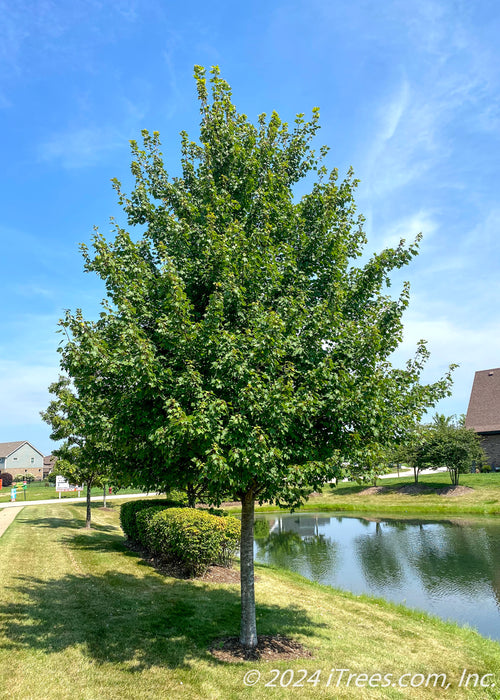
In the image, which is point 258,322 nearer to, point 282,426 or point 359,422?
point 282,426

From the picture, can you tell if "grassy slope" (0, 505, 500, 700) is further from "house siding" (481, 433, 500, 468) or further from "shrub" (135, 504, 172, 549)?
"house siding" (481, 433, 500, 468)

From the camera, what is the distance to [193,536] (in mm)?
13570

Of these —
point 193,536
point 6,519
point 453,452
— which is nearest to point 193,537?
point 193,536

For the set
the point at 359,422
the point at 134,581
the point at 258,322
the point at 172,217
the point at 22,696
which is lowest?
the point at 134,581

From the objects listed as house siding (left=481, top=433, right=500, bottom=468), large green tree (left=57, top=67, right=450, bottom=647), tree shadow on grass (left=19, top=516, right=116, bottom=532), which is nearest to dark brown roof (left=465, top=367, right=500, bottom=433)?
house siding (left=481, top=433, right=500, bottom=468)

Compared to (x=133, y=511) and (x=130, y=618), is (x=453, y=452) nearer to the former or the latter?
(x=133, y=511)

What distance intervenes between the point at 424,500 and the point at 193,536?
33.5 m

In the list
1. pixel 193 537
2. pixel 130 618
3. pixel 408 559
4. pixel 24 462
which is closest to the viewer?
pixel 130 618

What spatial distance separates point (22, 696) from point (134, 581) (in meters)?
7.26

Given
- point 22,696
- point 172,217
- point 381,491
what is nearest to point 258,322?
point 172,217

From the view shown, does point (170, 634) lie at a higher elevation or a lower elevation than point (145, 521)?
lower

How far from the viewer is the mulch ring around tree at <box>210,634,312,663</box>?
8.40 metres

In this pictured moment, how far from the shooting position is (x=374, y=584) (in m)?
18.0

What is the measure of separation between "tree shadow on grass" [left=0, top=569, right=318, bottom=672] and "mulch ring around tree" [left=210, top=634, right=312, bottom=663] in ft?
0.90
